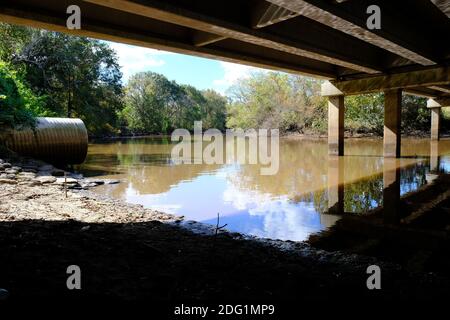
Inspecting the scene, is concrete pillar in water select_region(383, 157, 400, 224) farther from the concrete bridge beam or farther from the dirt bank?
the concrete bridge beam

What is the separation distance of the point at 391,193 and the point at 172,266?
20.8ft

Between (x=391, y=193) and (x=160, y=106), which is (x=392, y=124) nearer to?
(x=391, y=193)

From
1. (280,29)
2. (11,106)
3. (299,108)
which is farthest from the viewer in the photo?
(299,108)

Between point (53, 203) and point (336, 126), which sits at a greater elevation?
point (336, 126)

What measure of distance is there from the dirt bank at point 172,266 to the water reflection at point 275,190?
1.12 meters

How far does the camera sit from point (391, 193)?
8086 mm

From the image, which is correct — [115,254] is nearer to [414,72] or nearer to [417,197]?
[417,197]

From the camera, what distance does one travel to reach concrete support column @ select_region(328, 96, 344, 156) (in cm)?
1655

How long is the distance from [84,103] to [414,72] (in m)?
31.3

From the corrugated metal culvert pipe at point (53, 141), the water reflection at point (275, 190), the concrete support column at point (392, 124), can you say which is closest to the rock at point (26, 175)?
the water reflection at point (275, 190)

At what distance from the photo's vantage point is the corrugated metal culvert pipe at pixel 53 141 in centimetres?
1210

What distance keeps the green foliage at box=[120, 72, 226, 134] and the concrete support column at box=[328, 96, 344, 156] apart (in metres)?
51.4

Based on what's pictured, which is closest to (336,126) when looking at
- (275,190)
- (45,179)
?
(275,190)
